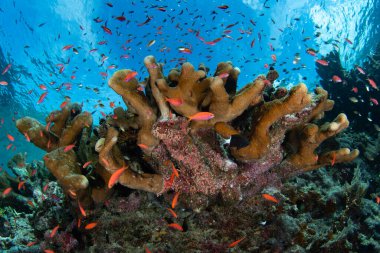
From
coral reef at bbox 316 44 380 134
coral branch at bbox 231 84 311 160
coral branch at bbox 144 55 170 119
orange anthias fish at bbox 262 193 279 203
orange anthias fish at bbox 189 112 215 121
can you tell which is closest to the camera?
coral branch at bbox 231 84 311 160

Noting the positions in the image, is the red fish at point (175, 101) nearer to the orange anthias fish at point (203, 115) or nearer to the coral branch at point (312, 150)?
the orange anthias fish at point (203, 115)

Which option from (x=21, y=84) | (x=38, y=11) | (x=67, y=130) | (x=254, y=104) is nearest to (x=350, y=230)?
(x=254, y=104)

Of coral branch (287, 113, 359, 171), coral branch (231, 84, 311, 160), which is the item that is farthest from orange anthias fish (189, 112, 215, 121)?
coral branch (287, 113, 359, 171)

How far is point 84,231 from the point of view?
3670 mm

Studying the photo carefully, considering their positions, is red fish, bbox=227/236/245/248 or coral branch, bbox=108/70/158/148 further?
red fish, bbox=227/236/245/248

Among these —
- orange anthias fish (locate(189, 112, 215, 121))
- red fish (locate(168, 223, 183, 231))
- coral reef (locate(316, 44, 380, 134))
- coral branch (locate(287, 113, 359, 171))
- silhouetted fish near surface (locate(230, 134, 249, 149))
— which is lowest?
coral reef (locate(316, 44, 380, 134))

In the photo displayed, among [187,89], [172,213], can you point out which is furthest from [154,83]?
[172,213]

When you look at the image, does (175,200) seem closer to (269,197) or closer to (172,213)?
(172,213)

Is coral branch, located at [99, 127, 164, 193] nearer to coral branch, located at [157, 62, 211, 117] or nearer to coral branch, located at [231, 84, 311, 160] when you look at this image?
coral branch, located at [157, 62, 211, 117]

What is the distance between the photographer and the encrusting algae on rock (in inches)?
111

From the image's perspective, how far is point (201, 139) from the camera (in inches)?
123

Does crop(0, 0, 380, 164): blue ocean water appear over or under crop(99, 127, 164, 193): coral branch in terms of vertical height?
over

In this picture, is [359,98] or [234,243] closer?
[234,243]

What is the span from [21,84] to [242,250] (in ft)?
108
